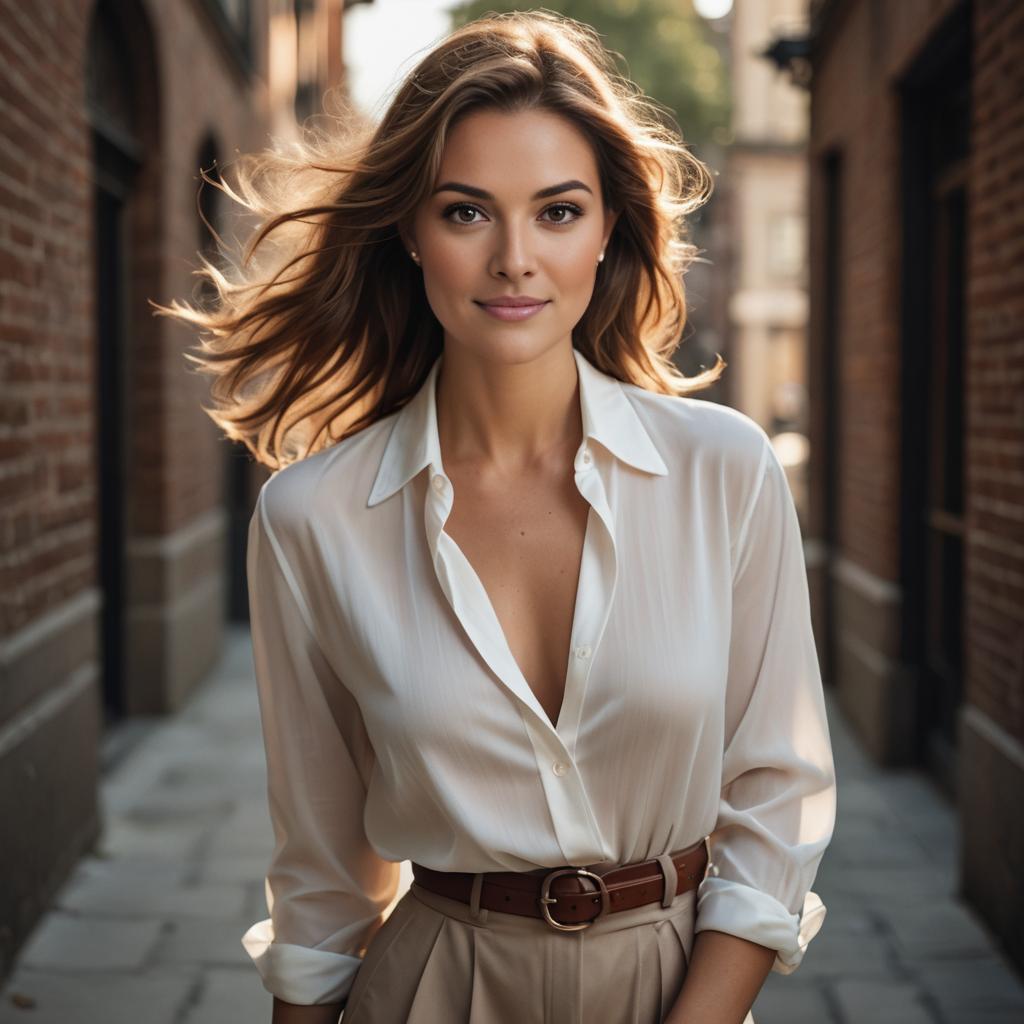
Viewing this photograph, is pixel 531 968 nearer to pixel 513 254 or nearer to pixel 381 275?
pixel 513 254

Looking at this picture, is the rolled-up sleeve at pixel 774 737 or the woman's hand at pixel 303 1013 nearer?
the rolled-up sleeve at pixel 774 737

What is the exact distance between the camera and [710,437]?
1.97 metres

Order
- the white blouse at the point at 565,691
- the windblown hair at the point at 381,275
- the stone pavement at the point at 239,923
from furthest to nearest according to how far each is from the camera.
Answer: the stone pavement at the point at 239,923
the windblown hair at the point at 381,275
the white blouse at the point at 565,691

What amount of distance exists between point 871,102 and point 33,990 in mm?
5942

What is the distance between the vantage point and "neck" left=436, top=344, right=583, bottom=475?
2104 mm

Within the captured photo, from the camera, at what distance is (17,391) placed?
4457 mm

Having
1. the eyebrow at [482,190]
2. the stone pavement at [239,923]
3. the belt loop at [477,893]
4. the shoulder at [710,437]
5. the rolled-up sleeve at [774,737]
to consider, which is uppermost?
the eyebrow at [482,190]

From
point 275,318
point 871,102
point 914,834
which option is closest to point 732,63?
point 871,102

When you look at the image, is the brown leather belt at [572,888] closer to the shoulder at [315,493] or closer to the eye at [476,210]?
the shoulder at [315,493]

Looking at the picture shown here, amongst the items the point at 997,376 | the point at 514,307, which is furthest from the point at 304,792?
the point at 997,376

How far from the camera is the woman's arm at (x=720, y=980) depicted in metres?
1.89

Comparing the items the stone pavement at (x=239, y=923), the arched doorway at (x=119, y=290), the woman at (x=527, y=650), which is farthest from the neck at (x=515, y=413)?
the arched doorway at (x=119, y=290)

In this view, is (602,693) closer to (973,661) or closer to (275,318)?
(275,318)

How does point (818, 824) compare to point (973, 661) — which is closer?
point (818, 824)
